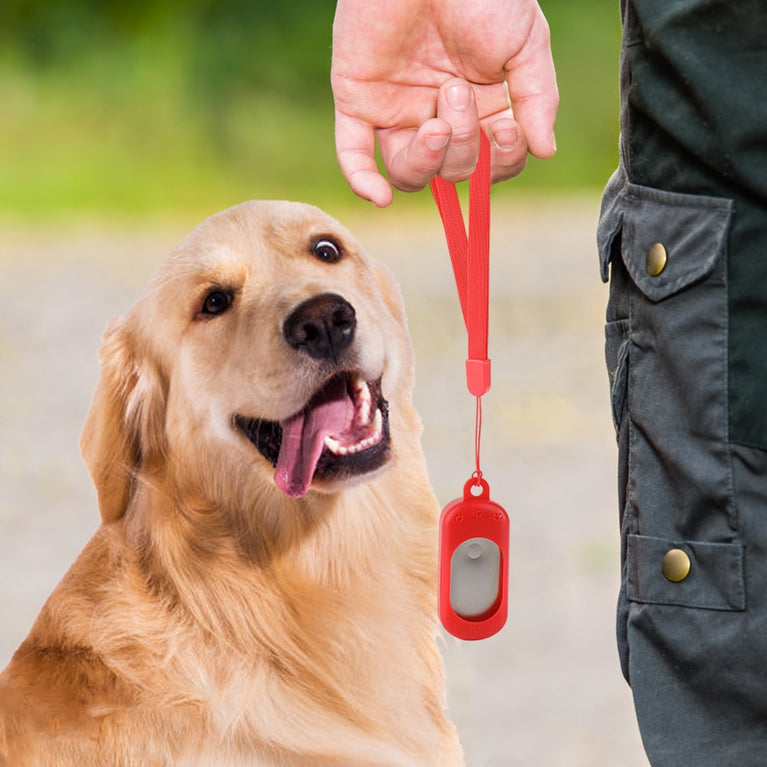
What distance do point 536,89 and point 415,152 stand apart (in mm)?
149

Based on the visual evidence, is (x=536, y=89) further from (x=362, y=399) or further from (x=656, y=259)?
(x=362, y=399)

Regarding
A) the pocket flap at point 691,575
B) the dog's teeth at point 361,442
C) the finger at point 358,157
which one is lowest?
the pocket flap at point 691,575

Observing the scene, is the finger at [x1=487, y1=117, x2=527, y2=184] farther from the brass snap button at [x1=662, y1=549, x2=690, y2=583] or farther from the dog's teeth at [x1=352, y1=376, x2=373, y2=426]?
the brass snap button at [x1=662, y1=549, x2=690, y2=583]

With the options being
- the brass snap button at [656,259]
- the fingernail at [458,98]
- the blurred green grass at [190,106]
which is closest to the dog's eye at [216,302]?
the fingernail at [458,98]

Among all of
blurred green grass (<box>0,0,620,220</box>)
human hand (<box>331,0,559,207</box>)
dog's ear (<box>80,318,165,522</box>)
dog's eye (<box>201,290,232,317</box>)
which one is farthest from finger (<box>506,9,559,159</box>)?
blurred green grass (<box>0,0,620,220</box>)

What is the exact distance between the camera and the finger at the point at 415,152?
38.2 inches

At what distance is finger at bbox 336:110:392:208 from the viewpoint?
107 centimetres

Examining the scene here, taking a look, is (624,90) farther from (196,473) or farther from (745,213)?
(196,473)

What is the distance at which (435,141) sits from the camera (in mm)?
970

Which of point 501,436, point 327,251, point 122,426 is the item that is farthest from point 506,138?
point 501,436

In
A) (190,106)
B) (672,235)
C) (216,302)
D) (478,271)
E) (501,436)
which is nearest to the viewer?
(672,235)

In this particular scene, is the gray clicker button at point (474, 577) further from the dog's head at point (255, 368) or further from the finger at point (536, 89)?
the finger at point (536, 89)

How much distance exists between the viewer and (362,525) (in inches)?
51.4

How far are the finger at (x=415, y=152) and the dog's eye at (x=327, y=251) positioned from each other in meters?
0.13
